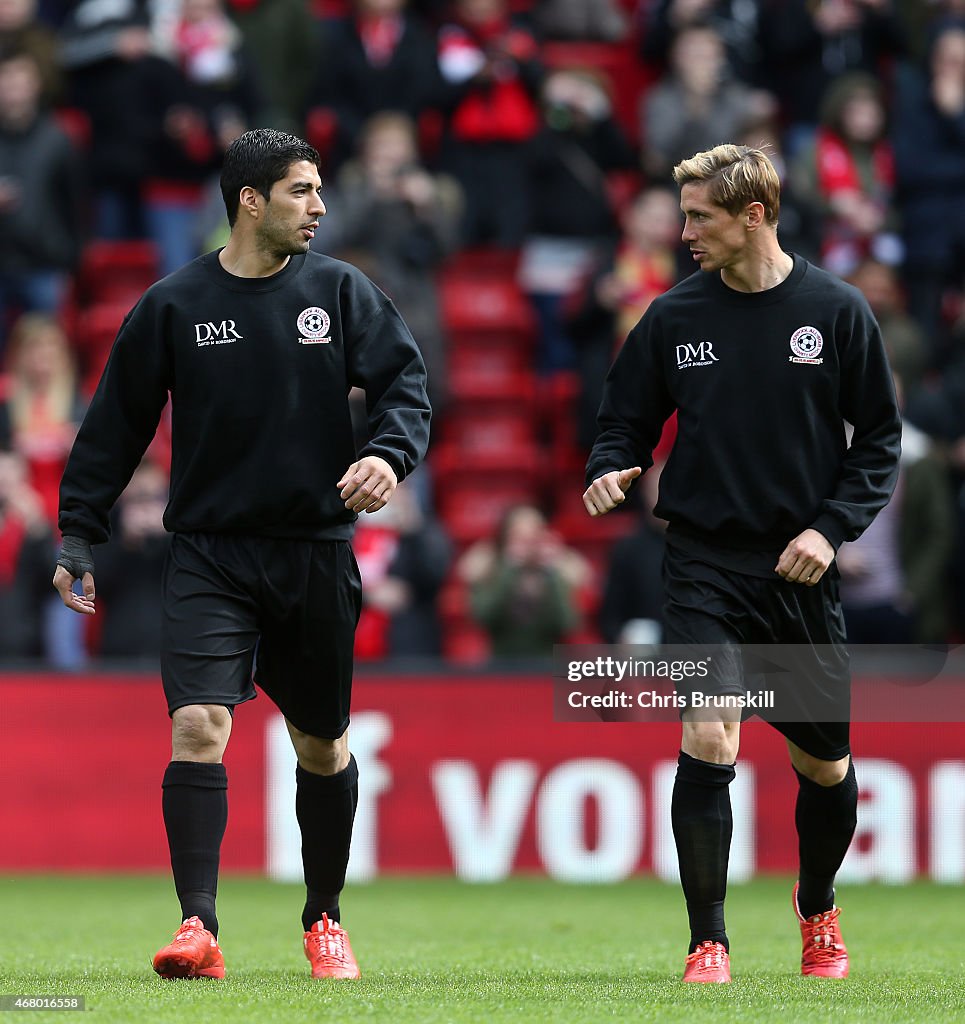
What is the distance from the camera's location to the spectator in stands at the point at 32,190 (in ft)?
43.0

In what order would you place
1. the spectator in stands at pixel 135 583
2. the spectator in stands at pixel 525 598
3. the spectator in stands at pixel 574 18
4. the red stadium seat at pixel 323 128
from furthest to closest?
1. the spectator in stands at pixel 574 18
2. the red stadium seat at pixel 323 128
3. the spectator in stands at pixel 525 598
4. the spectator in stands at pixel 135 583

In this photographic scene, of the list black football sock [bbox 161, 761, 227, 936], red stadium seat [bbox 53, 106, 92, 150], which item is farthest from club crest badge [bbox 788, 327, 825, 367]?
red stadium seat [bbox 53, 106, 92, 150]

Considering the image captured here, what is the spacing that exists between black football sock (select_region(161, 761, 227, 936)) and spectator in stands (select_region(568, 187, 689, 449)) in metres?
7.07

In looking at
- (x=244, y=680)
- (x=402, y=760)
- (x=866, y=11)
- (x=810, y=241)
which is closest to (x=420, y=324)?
(x=810, y=241)

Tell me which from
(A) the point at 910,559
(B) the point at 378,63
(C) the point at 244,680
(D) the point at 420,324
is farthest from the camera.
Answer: (B) the point at 378,63

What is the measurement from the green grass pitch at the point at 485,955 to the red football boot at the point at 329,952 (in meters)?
0.09

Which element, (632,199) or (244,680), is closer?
(244,680)

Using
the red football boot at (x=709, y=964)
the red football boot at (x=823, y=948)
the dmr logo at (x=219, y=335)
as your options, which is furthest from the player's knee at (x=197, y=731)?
the red football boot at (x=823, y=948)

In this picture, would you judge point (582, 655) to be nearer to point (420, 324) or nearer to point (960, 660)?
point (960, 660)

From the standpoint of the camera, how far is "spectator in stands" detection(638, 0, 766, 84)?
1425cm

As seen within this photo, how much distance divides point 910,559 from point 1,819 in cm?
493

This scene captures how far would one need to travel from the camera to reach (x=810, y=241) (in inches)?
511

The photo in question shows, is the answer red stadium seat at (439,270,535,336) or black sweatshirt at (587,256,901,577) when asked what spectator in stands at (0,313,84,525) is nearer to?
red stadium seat at (439,270,535,336)

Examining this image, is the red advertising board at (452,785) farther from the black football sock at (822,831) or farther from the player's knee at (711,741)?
the player's knee at (711,741)
